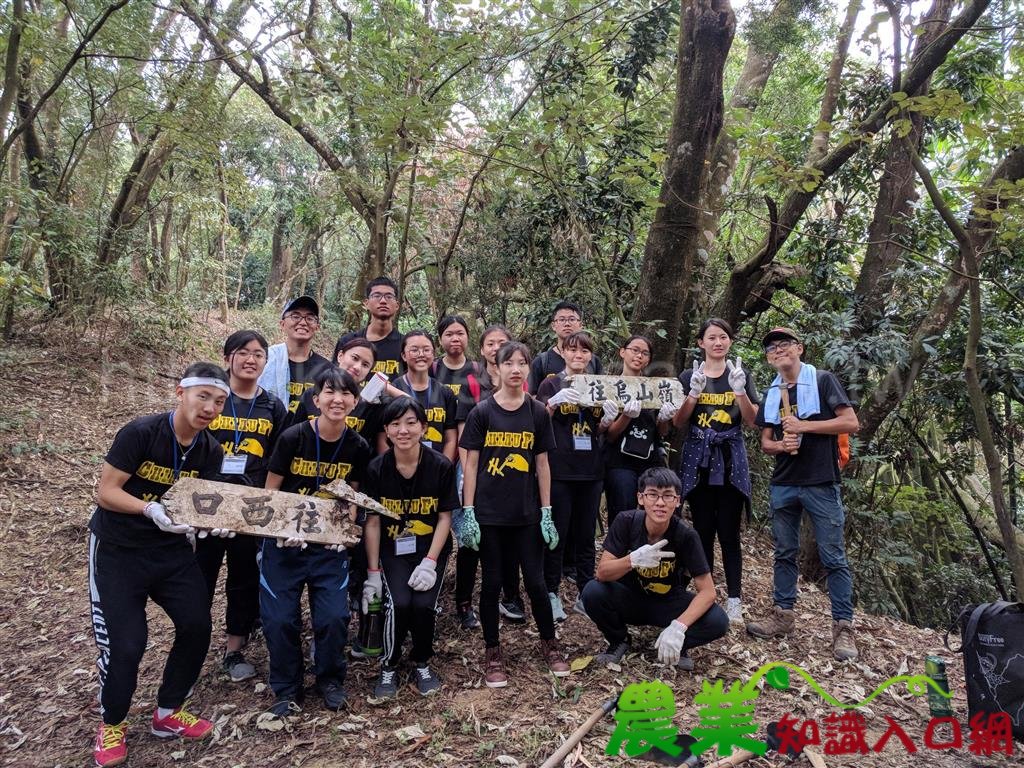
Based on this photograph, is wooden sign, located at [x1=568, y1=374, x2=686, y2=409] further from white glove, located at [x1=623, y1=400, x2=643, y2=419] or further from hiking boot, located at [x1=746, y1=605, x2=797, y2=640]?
hiking boot, located at [x1=746, y1=605, x2=797, y2=640]

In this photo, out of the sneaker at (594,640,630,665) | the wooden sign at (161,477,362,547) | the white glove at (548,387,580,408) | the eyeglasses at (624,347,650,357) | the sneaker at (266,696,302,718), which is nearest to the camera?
the wooden sign at (161,477,362,547)

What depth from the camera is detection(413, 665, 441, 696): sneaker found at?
378 centimetres

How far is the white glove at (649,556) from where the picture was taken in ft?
12.3

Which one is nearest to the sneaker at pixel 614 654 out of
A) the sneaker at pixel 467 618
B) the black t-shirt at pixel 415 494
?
the sneaker at pixel 467 618

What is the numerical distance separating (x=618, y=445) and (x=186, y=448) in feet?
9.79

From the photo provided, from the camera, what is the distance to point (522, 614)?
4625 millimetres

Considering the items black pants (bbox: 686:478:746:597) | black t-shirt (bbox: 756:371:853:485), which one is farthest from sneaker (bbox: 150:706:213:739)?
black t-shirt (bbox: 756:371:853:485)

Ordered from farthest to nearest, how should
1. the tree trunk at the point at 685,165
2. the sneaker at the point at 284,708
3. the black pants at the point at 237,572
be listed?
the tree trunk at the point at 685,165
the black pants at the point at 237,572
the sneaker at the point at 284,708

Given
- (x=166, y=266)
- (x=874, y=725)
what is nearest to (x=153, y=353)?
(x=166, y=266)

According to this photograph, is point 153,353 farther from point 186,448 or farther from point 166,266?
point 186,448

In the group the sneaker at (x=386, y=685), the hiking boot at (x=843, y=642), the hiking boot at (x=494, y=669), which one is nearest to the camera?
the sneaker at (x=386, y=685)

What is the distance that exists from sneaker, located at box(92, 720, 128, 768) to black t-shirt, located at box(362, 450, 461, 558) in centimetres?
164

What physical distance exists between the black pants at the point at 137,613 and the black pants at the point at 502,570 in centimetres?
163

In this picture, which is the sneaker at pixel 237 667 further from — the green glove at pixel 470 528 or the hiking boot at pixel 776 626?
the hiking boot at pixel 776 626
